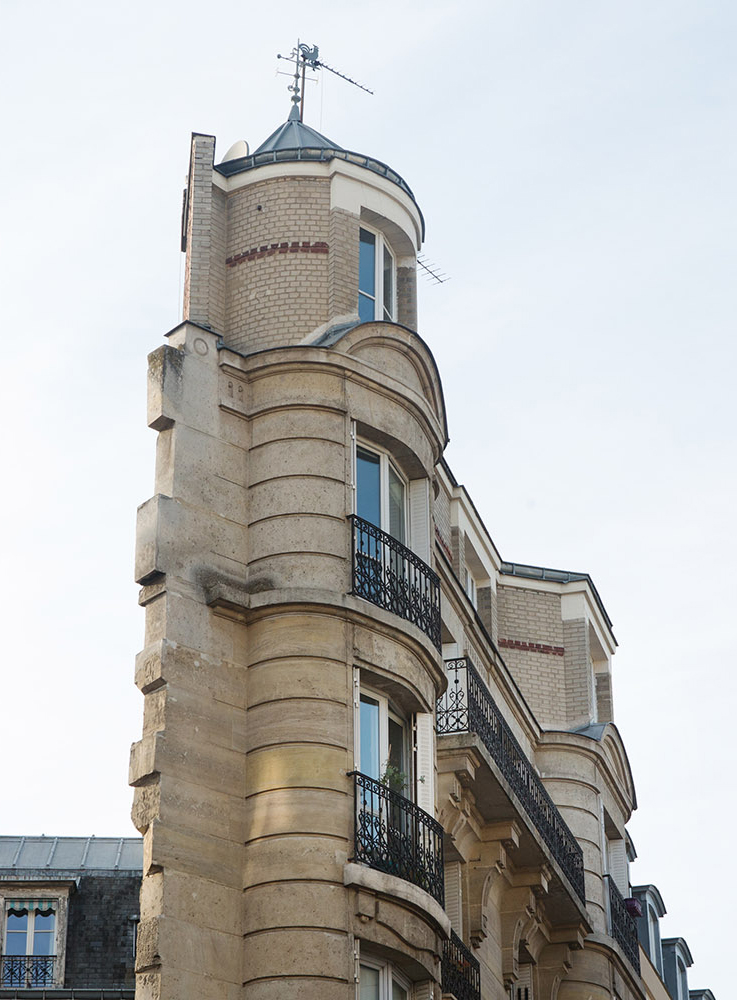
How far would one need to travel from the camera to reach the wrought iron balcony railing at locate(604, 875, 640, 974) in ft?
98.0

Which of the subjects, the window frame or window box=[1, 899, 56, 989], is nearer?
window box=[1, 899, 56, 989]

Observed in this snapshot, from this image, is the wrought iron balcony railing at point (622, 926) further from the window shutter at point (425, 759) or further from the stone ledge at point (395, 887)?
the stone ledge at point (395, 887)

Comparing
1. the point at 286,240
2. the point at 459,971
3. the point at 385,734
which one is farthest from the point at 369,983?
the point at 286,240

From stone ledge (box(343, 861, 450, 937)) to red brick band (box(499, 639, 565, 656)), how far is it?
11.4 meters

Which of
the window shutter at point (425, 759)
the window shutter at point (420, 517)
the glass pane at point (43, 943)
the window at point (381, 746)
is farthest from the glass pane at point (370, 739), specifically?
the glass pane at point (43, 943)

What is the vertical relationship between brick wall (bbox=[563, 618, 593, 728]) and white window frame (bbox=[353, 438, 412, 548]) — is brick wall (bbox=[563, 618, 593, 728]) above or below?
above

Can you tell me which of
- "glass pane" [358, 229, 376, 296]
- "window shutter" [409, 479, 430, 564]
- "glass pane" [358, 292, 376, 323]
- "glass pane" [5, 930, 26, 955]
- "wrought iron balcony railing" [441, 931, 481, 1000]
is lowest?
"wrought iron balcony railing" [441, 931, 481, 1000]

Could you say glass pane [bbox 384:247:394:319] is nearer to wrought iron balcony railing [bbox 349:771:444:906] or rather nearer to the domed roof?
the domed roof

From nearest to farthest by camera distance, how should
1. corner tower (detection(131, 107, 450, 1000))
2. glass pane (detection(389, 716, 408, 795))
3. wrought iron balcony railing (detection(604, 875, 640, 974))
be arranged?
corner tower (detection(131, 107, 450, 1000)) < glass pane (detection(389, 716, 408, 795)) < wrought iron balcony railing (detection(604, 875, 640, 974))

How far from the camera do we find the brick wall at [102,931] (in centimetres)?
2680

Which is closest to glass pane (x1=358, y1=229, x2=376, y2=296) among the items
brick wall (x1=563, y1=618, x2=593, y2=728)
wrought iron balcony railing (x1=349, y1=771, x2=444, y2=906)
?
wrought iron balcony railing (x1=349, y1=771, x2=444, y2=906)

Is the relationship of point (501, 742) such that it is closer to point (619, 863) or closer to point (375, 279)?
point (375, 279)

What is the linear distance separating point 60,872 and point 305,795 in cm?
1084

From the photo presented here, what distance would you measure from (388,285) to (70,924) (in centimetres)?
1099
